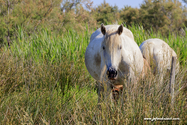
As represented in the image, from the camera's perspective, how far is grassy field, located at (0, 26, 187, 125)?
7.36 ft

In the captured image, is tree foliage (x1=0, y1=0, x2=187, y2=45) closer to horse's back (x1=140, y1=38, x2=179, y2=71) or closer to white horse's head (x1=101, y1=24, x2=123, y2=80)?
horse's back (x1=140, y1=38, x2=179, y2=71)

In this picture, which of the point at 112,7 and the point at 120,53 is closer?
the point at 120,53

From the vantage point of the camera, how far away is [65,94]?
3891 mm

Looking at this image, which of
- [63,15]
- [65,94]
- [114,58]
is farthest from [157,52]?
[63,15]

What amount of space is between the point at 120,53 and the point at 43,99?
4.77ft

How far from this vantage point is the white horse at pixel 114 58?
2449mm

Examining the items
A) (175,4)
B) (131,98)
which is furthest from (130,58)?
(175,4)

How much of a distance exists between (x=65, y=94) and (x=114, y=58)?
5.98ft

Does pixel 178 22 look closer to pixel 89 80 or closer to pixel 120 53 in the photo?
pixel 89 80

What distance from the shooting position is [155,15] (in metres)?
27.6

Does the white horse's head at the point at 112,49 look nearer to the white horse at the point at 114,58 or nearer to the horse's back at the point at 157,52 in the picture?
the white horse at the point at 114,58

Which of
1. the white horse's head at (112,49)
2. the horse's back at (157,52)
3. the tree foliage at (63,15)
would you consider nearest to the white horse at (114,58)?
the white horse's head at (112,49)

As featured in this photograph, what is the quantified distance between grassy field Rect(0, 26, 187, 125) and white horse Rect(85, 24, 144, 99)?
269 millimetres

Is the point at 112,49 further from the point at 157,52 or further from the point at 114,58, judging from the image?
the point at 157,52
